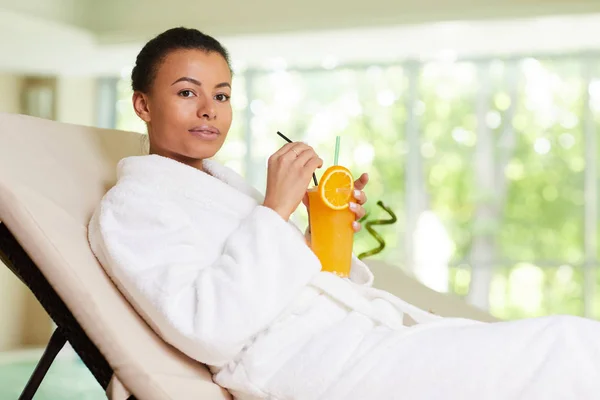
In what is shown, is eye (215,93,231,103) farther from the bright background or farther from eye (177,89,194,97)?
the bright background

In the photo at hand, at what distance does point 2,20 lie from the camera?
5.40 m

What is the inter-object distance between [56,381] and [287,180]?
10.7 ft

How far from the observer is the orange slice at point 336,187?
→ 159 centimetres

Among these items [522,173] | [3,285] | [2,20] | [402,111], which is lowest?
Result: [3,285]

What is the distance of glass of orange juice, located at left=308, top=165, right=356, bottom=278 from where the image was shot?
1.62 m

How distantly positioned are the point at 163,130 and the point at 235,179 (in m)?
0.21

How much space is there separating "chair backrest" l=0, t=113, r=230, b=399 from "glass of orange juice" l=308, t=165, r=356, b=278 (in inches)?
14.1

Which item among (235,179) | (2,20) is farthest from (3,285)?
(235,179)

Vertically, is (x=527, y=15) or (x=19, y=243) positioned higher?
(x=527, y=15)

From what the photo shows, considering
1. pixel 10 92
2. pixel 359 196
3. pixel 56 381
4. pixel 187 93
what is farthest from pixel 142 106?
pixel 10 92

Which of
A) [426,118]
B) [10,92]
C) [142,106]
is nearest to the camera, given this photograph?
[142,106]

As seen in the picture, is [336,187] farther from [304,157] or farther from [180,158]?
[180,158]

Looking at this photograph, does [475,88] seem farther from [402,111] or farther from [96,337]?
[96,337]

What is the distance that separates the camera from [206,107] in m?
1.65
